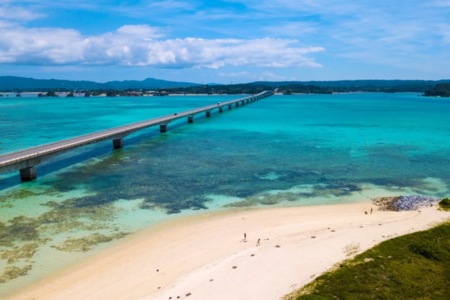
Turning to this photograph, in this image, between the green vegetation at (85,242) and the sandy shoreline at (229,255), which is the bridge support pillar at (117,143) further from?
the green vegetation at (85,242)

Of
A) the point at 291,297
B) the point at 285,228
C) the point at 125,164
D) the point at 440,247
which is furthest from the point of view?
the point at 125,164

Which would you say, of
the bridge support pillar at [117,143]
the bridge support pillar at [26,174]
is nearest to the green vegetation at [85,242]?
the bridge support pillar at [26,174]

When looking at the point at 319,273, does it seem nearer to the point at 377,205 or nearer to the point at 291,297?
the point at 291,297

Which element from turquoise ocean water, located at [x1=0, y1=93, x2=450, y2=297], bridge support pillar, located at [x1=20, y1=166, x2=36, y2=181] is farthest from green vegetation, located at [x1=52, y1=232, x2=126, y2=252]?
bridge support pillar, located at [x1=20, y1=166, x2=36, y2=181]

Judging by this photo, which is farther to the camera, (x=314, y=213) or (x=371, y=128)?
(x=371, y=128)

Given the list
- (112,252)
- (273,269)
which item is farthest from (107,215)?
(273,269)

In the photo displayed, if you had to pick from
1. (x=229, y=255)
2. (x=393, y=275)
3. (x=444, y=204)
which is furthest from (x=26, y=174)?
(x=444, y=204)
